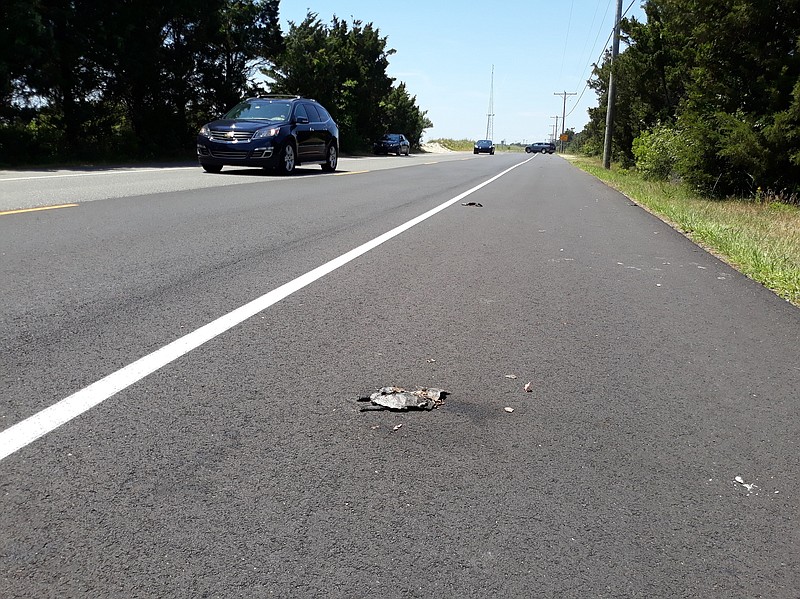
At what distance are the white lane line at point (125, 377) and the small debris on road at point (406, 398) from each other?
3.83 feet

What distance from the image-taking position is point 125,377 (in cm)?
356

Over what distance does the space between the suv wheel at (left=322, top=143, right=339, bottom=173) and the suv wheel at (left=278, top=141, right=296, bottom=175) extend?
2404mm

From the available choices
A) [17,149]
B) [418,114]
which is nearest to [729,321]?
[17,149]

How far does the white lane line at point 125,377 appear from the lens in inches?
114

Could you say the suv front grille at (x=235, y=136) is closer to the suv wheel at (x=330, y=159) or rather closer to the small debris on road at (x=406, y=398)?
the suv wheel at (x=330, y=159)

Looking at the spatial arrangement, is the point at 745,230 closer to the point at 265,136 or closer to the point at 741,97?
the point at 741,97

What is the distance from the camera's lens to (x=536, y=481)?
2.76 meters

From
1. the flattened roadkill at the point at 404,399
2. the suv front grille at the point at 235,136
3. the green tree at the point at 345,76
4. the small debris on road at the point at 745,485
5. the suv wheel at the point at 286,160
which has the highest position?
the green tree at the point at 345,76

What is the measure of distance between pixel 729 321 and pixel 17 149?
21910 mm

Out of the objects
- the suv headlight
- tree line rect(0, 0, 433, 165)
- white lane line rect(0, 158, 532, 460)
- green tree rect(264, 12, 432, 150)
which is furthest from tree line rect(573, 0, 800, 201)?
green tree rect(264, 12, 432, 150)

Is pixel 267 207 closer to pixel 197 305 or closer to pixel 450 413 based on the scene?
pixel 197 305

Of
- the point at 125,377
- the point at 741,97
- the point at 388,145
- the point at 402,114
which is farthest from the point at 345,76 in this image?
the point at 125,377

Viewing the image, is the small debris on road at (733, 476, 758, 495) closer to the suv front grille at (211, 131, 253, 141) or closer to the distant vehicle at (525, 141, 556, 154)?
the suv front grille at (211, 131, 253, 141)

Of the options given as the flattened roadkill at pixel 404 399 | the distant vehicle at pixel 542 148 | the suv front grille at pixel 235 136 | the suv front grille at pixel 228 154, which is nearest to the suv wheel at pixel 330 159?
the suv front grille at pixel 235 136
